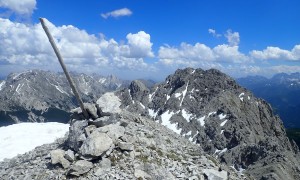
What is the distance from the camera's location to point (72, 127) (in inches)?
1320

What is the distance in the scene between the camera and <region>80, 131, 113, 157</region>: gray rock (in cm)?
2878

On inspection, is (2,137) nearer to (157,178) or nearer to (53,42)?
(53,42)

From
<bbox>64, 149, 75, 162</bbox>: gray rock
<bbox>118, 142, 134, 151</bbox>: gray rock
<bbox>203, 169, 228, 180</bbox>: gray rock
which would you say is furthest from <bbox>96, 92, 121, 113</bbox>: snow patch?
<bbox>203, 169, 228, 180</bbox>: gray rock

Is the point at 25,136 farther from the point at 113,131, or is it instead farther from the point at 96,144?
the point at 96,144

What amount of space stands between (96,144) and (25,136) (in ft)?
85.3

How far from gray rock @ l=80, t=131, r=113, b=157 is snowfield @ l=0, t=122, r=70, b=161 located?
18.2 m

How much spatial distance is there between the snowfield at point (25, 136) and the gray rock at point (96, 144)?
18.2 metres

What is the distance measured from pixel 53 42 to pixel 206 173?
60.1 ft

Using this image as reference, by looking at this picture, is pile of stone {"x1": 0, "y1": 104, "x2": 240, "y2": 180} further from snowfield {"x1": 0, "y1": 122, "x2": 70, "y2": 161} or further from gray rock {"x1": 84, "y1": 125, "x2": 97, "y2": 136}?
snowfield {"x1": 0, "y1": 122, "x2": 70, "y2": 161}

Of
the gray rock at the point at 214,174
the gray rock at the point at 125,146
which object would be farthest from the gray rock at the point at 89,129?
the gray rock at the point at 214,174

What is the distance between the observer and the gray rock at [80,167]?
91.2 feet

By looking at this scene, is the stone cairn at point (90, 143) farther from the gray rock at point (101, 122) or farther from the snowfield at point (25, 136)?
the snowfield at point (25, 136)

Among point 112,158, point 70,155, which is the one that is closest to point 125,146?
point 112,158

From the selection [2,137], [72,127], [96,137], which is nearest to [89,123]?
[72,127]
